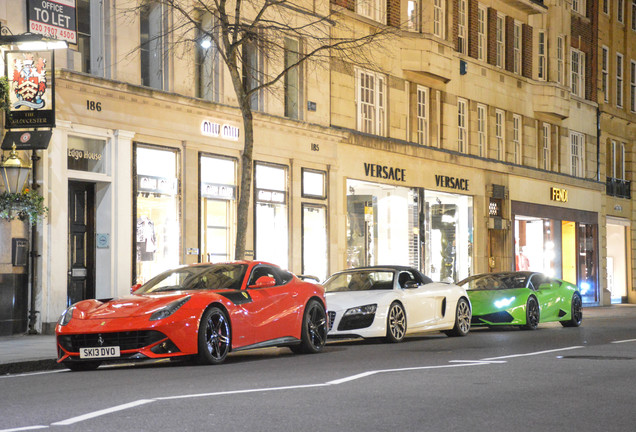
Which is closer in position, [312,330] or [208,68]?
[312,330]

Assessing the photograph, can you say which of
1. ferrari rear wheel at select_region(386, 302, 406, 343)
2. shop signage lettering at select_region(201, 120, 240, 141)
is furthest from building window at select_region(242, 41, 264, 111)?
ferrari rear wheel at select_region(386, 302, 406, 343)

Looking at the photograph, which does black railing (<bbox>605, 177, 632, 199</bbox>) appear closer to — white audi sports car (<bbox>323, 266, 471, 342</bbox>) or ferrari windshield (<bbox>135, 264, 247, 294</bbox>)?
white audi sports car (<bbox>323, 266, 471, 342</bbox>)

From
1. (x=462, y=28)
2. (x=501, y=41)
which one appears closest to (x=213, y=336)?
(x=462, y=28)

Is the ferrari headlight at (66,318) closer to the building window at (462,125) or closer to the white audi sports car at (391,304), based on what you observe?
the white audi sports car at (391,304)

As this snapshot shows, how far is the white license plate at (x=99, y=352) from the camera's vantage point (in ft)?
42.8

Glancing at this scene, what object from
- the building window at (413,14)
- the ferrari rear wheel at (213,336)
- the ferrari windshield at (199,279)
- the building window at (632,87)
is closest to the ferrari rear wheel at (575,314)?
the building window at (413,14)

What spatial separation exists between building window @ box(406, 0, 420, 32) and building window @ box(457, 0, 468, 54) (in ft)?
9.71

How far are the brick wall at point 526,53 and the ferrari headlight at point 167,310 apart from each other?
30.3m

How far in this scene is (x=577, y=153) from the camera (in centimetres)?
4559

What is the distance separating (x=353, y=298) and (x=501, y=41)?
23.6m

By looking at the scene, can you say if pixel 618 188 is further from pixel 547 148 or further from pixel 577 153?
pixel 547 148

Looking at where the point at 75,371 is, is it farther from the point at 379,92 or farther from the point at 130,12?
the point at 379,92

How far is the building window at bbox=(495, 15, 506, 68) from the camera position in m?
39.8

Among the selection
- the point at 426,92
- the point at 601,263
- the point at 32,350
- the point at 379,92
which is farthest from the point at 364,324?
the point at 601,263
